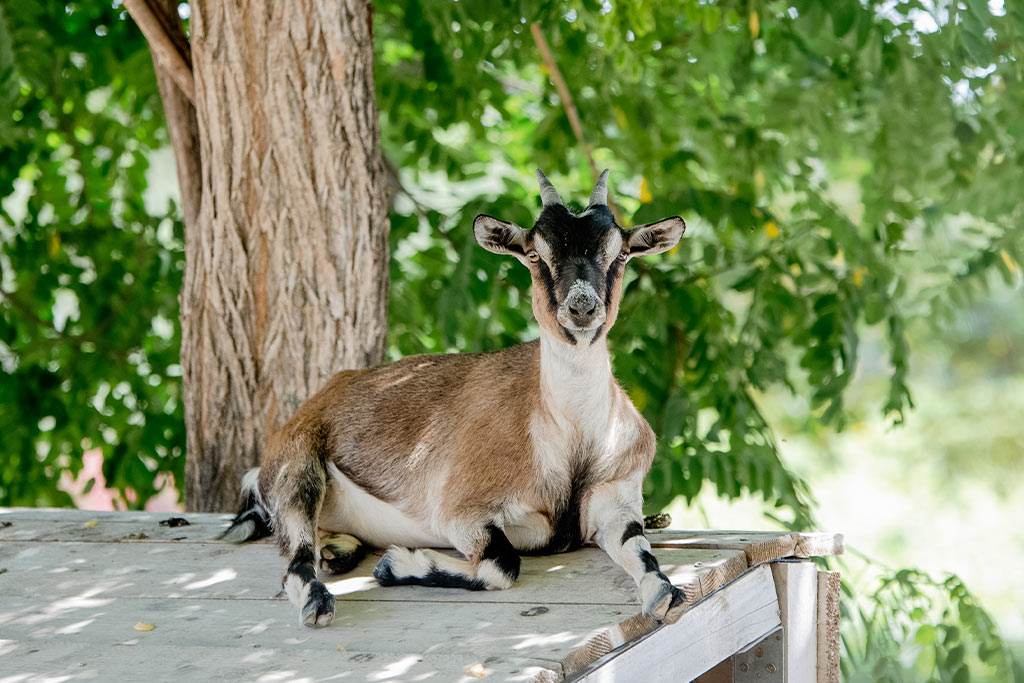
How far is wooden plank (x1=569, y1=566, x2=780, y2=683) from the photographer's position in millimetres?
2627

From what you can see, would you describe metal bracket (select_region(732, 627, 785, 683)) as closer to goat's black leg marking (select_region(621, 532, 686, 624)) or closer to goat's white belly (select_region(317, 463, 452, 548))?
goat's black leg marking (select_region(621, 532, 686, 624))

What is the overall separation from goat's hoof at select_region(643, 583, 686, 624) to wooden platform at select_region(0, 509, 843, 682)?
0.12 ft

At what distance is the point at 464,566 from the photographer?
3.16 m

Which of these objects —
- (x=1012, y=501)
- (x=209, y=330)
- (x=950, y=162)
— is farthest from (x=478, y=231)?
(x=1012, y=501)

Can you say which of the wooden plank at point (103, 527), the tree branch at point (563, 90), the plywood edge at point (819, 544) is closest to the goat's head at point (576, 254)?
the plywood edge at point (819, 544)

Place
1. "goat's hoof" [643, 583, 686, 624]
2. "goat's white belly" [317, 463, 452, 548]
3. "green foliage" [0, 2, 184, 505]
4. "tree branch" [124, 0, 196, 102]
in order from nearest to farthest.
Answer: "goat's hoof" [643, 583, 686, 624] < "goat's white belly" [317, 463, 452, 548] < "tree branch" [124, 0, 196, 102] < "green foliage" [0, 2, 184, 505]

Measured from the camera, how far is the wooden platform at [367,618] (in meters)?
2.52

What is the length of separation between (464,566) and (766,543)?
0.88 meters

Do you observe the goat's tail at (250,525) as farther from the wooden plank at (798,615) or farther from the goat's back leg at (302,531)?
the wooden plank at (798,615)

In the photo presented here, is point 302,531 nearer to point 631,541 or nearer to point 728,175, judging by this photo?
point 631,541

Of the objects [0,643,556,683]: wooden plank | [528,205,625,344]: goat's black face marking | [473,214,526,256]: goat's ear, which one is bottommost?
[0,643,556,683]: wooden plank

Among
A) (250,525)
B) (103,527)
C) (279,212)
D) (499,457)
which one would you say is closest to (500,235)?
(499,457)

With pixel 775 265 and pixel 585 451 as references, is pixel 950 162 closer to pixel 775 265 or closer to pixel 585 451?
pixel 775 265

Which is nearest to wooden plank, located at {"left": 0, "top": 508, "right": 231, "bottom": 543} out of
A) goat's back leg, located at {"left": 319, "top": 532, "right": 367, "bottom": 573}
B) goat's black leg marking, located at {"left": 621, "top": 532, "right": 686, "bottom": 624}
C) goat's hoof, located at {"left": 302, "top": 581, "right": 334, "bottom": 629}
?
goat's back leg, located at {"left": 319, "top": 532, "right": 367, "bottom": 573}
